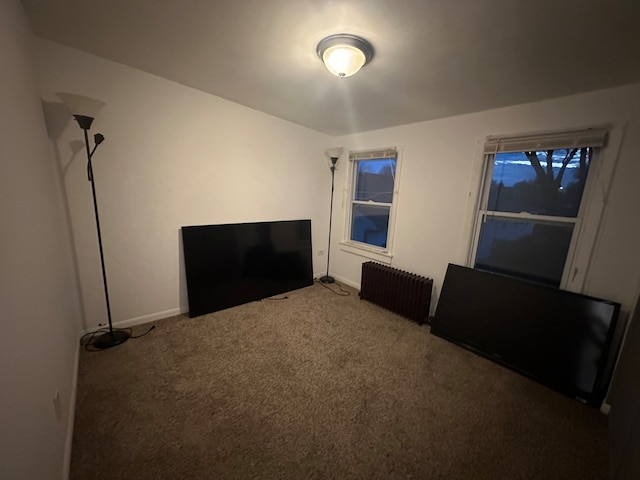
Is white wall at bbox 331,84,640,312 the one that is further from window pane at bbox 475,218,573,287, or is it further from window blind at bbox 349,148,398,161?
window pane at bbox 475,218,573,287

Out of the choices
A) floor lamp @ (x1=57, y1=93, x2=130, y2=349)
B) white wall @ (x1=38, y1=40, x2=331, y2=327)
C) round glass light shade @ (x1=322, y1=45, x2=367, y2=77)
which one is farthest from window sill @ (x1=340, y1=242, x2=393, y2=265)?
floor lamp @ (x1=57, y1=93, x2=130, y2=349)

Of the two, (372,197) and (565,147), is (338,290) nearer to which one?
(372,197)

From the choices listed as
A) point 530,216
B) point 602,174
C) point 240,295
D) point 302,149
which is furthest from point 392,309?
point 302,149

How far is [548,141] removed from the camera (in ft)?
6.68

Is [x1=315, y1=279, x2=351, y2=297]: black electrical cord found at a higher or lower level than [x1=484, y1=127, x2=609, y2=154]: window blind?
lower

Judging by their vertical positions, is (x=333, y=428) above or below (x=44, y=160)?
below

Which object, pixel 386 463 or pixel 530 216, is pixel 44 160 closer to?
pixel 386 463

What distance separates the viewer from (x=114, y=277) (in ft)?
7.48

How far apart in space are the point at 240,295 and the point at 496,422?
8.63ft

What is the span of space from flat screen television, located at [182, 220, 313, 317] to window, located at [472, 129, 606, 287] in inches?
88.5

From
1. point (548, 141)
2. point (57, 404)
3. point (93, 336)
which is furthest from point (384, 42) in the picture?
point (93, 336)

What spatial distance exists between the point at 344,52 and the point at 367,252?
2.54 m

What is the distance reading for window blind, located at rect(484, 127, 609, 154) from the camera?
1.83 meters

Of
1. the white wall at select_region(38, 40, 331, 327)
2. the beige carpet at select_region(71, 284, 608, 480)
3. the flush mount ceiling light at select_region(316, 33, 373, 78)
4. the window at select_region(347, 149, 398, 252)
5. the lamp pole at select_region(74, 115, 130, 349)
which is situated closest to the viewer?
the beige carpet at select_region(71, 284, 608, 480)
